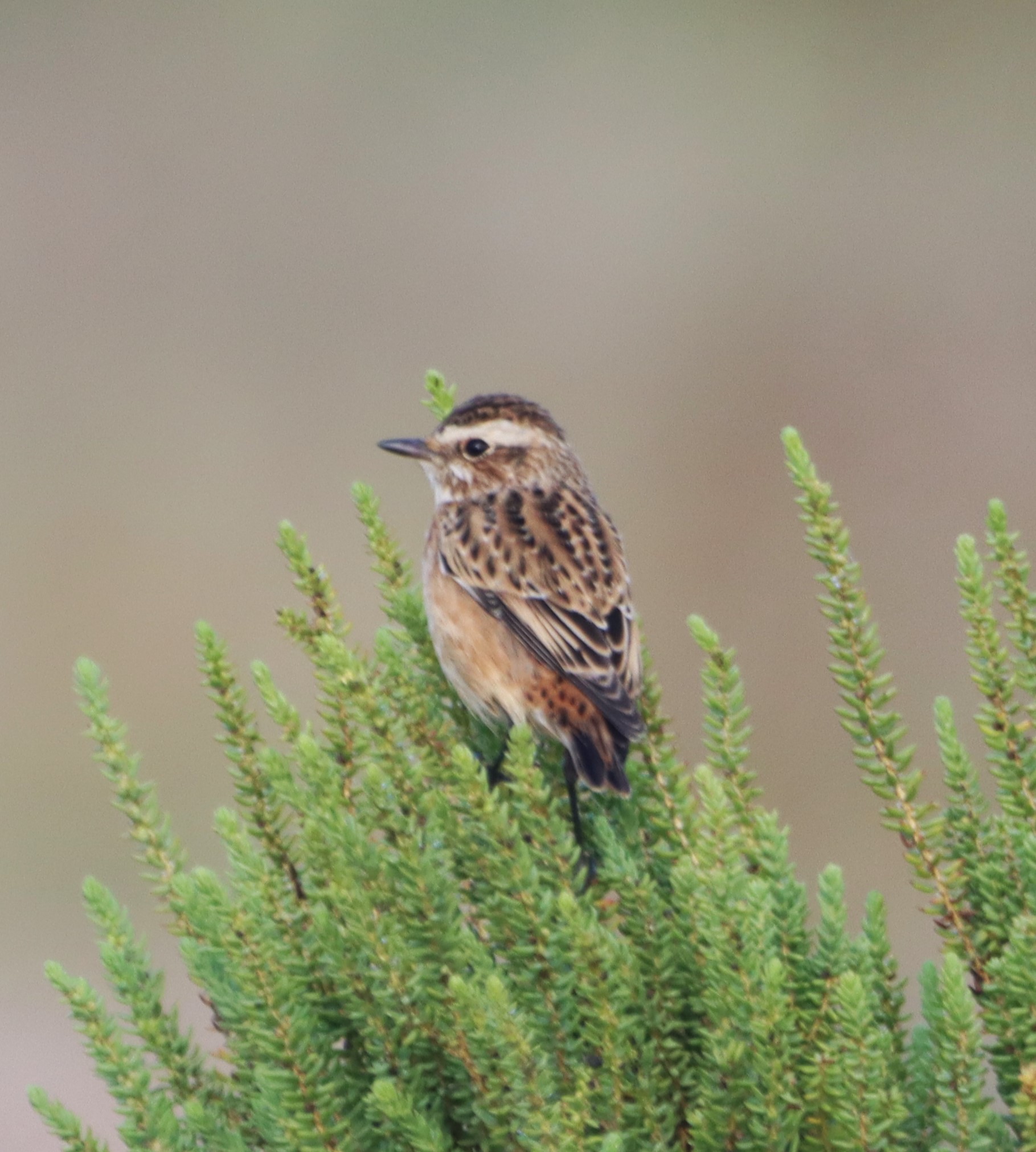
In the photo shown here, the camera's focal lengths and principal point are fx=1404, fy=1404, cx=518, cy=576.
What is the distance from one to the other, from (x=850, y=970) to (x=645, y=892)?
15.5 inches

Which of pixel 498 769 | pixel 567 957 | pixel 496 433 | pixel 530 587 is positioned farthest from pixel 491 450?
pixel 567 957

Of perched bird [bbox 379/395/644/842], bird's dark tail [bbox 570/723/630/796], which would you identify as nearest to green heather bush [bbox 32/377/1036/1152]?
bird's dark tail [bbox 570/723/630/796]

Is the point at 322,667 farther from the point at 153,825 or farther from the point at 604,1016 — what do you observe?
the point at 604,1016

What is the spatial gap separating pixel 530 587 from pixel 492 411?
2.38ft

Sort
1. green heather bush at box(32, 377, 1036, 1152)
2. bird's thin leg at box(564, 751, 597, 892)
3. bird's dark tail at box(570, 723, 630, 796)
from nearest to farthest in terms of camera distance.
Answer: green heather bush at box(32, 377, 1036, 1152) < bird's thin leg at box(564, 751, 597, 892) < bird's dark tail at box(570, 723, 630, 796)

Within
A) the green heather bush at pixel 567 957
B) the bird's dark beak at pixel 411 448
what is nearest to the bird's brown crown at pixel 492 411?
the bird's dark beak at pixel 411 448

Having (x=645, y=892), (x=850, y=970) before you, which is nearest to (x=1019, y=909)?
(x=850, y=970)

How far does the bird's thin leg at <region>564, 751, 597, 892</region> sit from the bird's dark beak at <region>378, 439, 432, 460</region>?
1615 millimetres

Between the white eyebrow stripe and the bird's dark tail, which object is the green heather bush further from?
the white eyebrow stripe

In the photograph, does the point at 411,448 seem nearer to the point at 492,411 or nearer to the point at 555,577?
the point at 492,411

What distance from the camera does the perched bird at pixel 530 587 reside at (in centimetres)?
371

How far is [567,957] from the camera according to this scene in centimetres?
220

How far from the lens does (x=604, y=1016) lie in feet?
7.07

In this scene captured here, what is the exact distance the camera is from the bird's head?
5.01m
